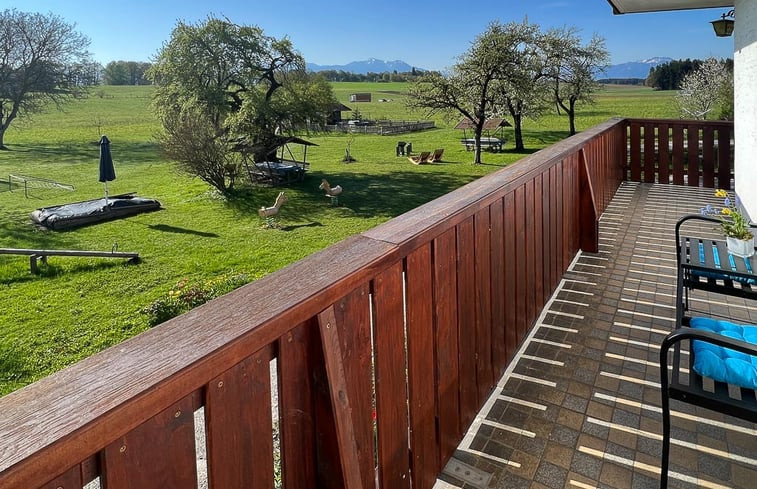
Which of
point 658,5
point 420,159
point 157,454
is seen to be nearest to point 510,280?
point 157,454

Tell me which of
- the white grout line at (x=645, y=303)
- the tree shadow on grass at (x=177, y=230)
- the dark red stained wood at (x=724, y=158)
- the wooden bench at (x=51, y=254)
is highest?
the dark red stained wood at (x=724, y=158)

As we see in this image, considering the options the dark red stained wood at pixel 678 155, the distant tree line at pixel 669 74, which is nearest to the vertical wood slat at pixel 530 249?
the dark red stained wood at pixel 678 155

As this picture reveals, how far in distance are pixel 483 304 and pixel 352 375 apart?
38.1 inches

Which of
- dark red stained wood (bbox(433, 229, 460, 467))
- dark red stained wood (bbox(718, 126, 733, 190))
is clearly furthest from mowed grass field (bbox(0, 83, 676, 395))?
dark red stained wood (bbox(718, 126, 733, 190))

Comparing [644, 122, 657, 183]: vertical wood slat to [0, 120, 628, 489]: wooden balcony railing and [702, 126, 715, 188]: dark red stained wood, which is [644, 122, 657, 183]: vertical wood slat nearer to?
[702, 126, 715, 188]: dark red stained wood

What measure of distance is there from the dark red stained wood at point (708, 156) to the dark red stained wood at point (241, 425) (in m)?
7.18

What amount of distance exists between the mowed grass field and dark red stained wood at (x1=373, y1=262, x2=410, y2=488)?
7.02m

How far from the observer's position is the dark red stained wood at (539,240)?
8.77 ft

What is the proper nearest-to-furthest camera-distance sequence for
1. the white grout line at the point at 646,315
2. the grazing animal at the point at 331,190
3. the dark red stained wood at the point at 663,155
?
the white grout line at the point at 646,315
the dark red stained wood at the point at 663,155
the grazing animal at the point at 331,190

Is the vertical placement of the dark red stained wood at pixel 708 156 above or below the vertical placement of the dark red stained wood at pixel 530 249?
above

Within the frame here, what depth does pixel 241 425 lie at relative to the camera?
2.91ft

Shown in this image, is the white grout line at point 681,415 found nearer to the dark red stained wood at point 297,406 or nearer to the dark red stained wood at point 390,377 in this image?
the dark red stained wood at point 390,377

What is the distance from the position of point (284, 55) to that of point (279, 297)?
22.2m

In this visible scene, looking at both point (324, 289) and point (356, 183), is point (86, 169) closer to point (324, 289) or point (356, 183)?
point (356, 183)
